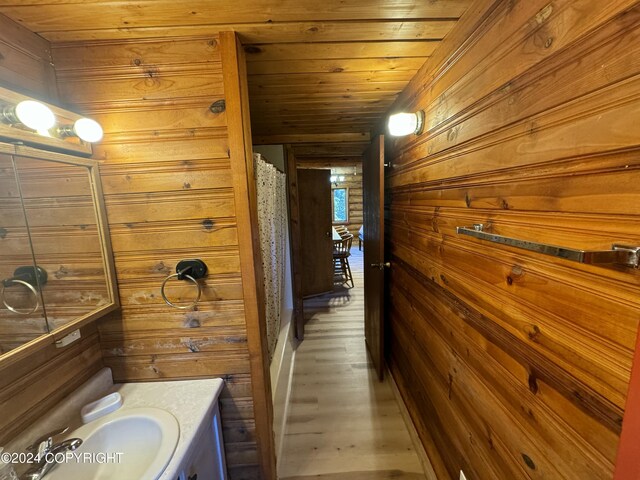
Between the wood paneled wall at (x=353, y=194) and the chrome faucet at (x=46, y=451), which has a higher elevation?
the wood paneled wall at (x=353, y=194)

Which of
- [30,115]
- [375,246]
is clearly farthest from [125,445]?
[375,246]

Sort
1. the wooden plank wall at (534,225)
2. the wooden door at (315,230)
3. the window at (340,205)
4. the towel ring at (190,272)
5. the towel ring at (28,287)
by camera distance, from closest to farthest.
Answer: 1. the wooden plank wall at (534,225)
2. the towel ring at (28,287)
3. the towel ring at (190,272)
4. the wooden door at (315,230)
5. the window at (340,205)

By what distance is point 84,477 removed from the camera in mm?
826

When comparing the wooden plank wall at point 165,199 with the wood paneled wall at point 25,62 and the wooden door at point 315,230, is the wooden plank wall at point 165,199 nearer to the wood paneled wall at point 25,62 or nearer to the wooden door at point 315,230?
the wood paneled wall at point 25,62

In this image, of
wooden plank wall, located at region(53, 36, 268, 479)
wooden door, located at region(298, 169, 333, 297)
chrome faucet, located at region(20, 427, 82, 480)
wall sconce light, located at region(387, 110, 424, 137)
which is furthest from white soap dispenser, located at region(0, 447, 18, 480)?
wooden door, located at region(298, 169, 333, 297)

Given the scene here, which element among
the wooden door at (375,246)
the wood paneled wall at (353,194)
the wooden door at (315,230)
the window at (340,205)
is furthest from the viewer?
the window at (340,205)

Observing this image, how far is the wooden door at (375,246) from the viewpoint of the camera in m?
1.97

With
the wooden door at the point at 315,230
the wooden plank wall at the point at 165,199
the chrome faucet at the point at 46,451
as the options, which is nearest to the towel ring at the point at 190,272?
the wooden plank wall at the point at 165,199

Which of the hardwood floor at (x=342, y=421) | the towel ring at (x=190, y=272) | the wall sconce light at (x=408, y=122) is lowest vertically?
the hardwood floor at (x=342, y=421)

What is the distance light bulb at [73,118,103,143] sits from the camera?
932mm

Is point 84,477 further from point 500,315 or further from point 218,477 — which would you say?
point 500,315

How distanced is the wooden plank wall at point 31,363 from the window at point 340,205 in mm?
7138

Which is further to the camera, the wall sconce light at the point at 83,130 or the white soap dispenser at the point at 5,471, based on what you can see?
the wall sconce light at the point at 83,130

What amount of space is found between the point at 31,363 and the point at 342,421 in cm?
179
